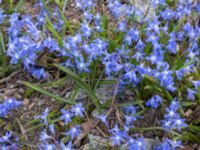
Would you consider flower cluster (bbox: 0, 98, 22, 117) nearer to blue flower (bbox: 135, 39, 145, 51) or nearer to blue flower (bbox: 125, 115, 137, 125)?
blue flower (bbox: 125, 115, 137, 125)

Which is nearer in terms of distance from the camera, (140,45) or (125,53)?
(125,53)

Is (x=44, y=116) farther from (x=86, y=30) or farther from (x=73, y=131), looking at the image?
(x=86, y=30)

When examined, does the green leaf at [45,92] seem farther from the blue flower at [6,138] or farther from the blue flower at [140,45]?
the blue flower at [140,45]

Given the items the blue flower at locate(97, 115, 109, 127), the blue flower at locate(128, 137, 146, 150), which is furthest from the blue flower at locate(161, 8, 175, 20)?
the blue flower at locate(128, 137, 146, 150)

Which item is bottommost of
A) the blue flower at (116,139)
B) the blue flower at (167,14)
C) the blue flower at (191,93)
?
the blue flower at (116,139)

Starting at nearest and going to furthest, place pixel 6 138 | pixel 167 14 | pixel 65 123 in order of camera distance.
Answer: pixel 6 138
pixel 65 123
pixel 167 14

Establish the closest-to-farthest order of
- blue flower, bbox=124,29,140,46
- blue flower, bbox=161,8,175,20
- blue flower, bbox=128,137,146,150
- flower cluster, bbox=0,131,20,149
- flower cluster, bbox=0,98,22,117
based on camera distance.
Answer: blue flower, bbox=128,137,146,150 < flower cluster, bbox=0,131,20,149 < flower cluster, bbox=0,98,22,117 < blue flower, bbox=124,29,140,46 < blue flower, bbox=161,8,175,20

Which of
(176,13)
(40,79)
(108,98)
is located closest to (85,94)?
(108,98)

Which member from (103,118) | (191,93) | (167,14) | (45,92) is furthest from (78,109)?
(167,14)

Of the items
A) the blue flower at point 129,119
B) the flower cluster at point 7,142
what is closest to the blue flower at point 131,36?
the blue flower at point 129,119

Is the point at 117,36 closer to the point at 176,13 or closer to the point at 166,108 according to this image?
the point at 176,13

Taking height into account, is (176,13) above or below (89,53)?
above
